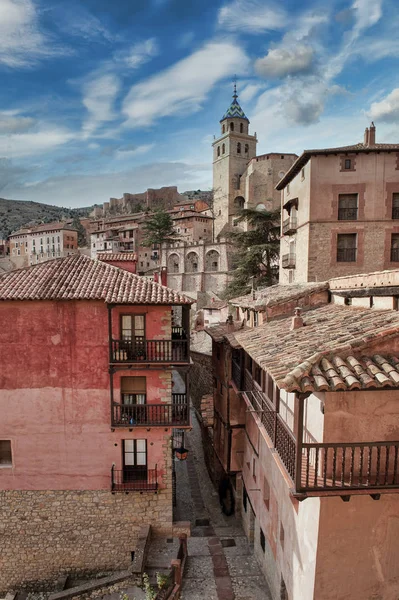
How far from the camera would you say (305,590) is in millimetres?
7820

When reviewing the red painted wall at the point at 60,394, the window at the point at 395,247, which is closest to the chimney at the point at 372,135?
the window at the point at 395,247

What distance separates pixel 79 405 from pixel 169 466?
13.5ft

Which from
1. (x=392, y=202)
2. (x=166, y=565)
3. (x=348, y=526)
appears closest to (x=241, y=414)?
(x=166, y=565)

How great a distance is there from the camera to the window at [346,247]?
69.9ft

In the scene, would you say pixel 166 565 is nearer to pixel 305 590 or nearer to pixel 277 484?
pixel 277 484

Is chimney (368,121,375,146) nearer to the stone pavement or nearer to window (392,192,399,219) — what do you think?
window (392,192,399,219)

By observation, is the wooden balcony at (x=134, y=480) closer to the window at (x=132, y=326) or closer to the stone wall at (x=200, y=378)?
the window at (x=132, y=326)

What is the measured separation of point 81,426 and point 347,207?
17.8 metres

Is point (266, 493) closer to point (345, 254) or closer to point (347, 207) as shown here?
point (345, 254)

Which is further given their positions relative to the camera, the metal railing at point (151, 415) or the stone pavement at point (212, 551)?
the metal railing at point (151, 415)

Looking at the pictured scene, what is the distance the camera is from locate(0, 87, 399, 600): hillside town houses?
6.60 m

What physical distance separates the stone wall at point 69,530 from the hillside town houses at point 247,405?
53mm

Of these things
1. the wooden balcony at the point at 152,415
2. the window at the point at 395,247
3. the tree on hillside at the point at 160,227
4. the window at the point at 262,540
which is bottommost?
the window at the point at 262,540

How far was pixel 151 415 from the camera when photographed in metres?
13.8
